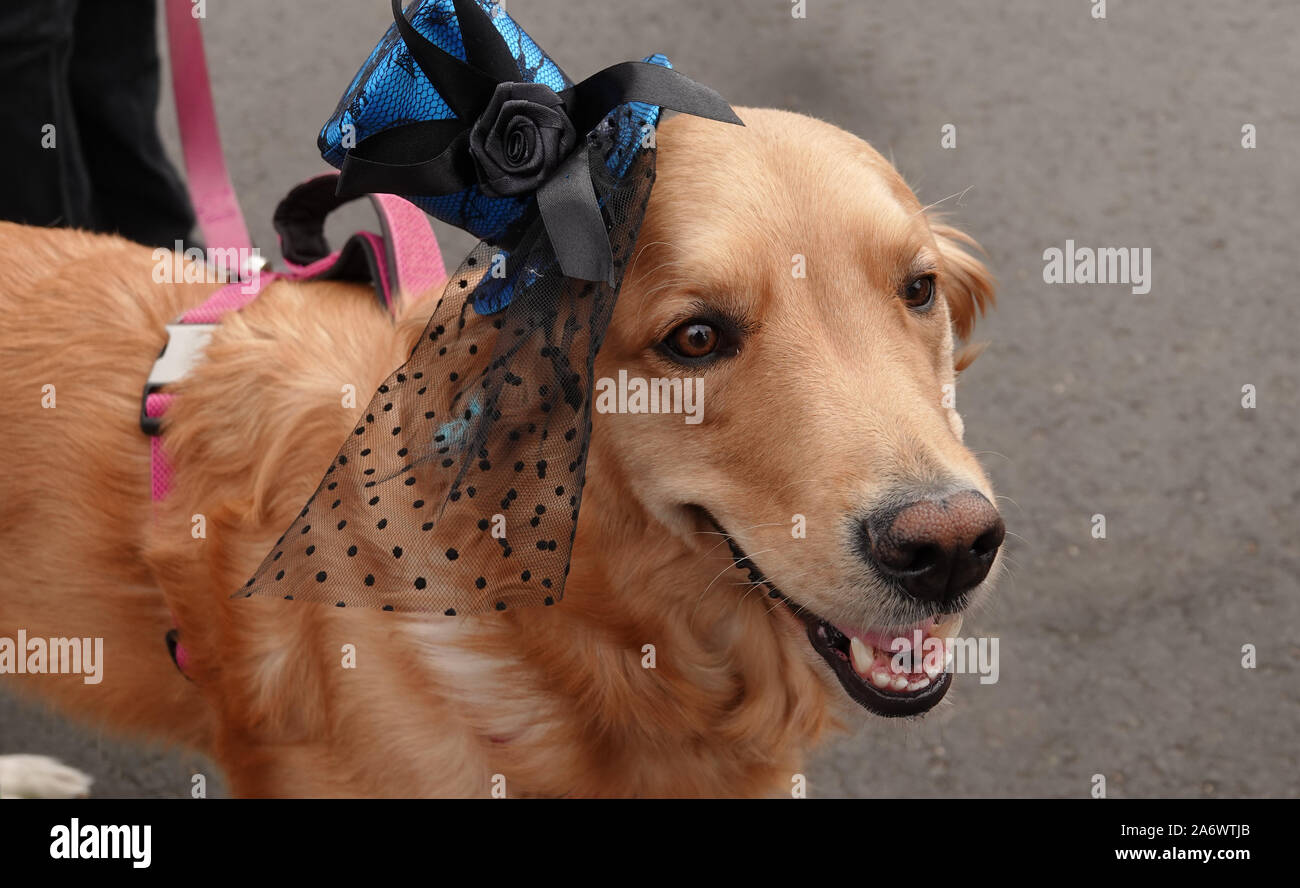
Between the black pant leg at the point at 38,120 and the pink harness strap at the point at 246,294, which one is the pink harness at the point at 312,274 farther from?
the black pant leg at the point at 38,120

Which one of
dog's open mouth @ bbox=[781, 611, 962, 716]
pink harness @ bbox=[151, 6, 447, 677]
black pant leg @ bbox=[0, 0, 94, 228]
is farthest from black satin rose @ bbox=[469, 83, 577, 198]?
black pant leg @ bbox=[0, 0, 94, 228]

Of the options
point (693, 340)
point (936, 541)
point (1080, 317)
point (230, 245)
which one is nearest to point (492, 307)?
point (693, 340)

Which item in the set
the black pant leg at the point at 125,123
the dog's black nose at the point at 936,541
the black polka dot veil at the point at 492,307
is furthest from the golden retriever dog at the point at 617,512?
the black pant leg at the point at 125,123

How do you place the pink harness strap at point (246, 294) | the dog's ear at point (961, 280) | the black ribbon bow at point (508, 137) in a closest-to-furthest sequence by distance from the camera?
the black ribbon bow at point (508, 137) → the pink harness strap at point (246, 294) → the dog's ear at point (961, 280)

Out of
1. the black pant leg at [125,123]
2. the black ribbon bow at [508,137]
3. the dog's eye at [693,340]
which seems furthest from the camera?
the black pant leg at [125,123]

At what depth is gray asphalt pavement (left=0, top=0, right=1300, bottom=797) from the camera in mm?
3506

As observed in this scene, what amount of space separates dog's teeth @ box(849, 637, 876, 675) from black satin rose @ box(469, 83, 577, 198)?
1.03m

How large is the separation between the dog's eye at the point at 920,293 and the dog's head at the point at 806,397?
0.02 m

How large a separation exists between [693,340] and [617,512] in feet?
1.23

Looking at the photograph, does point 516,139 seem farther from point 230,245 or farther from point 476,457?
point 230,245

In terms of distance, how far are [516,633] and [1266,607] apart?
8.45ft

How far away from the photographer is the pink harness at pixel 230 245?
8.39 ft

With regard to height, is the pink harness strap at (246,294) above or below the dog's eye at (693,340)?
above
